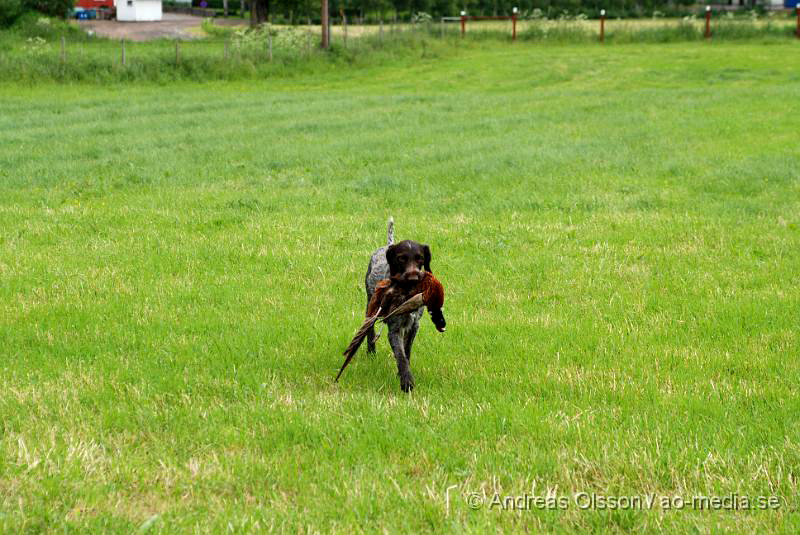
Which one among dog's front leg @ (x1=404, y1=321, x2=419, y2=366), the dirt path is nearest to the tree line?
the dirt path

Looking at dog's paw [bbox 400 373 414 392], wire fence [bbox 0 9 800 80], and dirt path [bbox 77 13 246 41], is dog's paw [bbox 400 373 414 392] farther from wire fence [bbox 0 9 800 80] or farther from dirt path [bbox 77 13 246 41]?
dirt path [bbox 77 13 246 41]

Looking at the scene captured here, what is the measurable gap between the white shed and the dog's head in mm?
81735

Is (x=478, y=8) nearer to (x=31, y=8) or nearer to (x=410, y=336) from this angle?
(x=31, y=8)

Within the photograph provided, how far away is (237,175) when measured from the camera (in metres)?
18.8

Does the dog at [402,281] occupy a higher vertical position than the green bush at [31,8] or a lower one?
lower

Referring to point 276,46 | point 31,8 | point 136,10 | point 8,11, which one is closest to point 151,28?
point 136,10

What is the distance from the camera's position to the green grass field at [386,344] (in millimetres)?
5637

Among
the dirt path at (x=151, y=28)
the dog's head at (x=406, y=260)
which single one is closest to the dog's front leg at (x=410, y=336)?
the dog's head at (x=406, y=260)

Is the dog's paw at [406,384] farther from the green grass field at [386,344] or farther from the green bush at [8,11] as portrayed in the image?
the green bush at [8,11]

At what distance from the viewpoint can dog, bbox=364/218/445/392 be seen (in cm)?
678

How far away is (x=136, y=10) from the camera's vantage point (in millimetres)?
82688

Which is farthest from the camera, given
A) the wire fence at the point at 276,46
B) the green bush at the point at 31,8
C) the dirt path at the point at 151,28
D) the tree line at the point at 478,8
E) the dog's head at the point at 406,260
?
the tree line at the point at 478,8

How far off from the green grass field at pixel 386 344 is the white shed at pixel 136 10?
2577 inches

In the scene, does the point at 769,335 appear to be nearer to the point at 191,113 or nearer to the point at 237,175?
the point at 237,175
